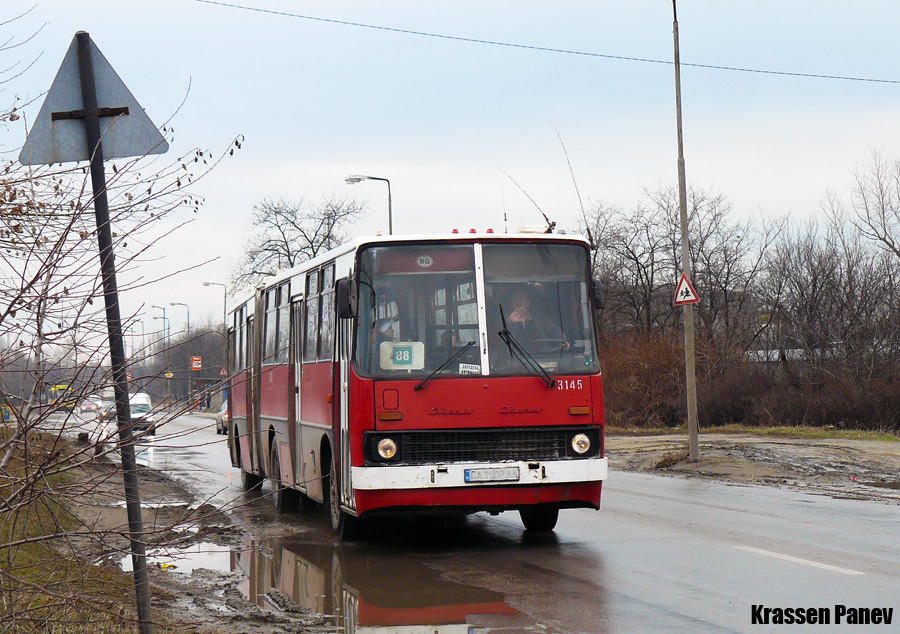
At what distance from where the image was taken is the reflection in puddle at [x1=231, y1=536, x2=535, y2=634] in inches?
306

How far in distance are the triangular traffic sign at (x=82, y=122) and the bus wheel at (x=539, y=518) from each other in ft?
23.8

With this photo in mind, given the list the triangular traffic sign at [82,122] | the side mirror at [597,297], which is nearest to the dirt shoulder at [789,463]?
the side mirror at [597,297]

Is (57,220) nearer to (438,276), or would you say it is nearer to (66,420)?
(66,420)

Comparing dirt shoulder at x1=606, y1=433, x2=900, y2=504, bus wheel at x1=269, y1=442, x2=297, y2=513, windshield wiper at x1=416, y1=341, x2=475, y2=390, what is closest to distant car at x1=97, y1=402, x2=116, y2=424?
windshield wiper at x1=416, y1=341, x2=475, y2=390

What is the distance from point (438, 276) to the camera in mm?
11227

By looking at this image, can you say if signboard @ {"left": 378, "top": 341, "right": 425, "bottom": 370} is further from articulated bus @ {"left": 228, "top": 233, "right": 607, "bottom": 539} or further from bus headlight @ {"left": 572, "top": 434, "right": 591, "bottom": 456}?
bus headlight @ {"left": 572, "top": 434, "right": 591, "bottom": 456}

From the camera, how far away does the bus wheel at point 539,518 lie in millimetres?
12359

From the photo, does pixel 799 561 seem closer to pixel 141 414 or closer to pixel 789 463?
pixel 141 414

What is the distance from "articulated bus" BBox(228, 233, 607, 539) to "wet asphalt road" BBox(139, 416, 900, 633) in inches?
27.6

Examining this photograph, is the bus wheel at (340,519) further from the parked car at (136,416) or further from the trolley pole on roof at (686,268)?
the trolley pole on roof at (686,268)

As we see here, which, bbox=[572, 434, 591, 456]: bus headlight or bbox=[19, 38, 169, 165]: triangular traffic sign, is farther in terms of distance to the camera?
bbox=[572, 434, 591, 456]: bus headlight

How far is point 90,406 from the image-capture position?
207 inches

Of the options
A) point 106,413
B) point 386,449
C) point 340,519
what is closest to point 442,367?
point 386,449

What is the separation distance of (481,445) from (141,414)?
586cm
